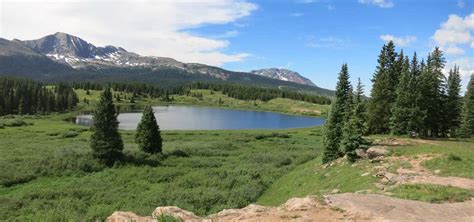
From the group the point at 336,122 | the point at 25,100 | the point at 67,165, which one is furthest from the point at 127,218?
the point at 25,100

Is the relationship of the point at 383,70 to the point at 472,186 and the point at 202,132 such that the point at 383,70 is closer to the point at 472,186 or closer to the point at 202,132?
the point at 472,186

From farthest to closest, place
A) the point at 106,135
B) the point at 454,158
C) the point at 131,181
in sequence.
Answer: the point at 106,135 < the point at 131,181 < the point at 454,158

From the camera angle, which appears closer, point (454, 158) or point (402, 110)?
point (454, 158)

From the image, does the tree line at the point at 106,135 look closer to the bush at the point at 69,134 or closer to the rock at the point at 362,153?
the rock at the point at 362,153

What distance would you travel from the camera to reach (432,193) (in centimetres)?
2195

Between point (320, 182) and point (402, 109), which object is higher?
point (402, 109)

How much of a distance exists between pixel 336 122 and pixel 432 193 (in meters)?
22.3

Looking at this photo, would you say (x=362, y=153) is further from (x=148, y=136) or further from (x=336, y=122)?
(x=148, y=136)

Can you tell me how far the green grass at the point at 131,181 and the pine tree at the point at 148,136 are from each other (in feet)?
6.12

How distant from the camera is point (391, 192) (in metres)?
23.4

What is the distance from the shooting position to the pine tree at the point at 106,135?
54938 millimetres

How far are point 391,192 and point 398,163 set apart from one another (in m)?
10.6

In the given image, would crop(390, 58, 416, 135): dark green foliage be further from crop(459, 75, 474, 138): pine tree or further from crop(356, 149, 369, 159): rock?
crop(459, 75, 474, 138): pine tree

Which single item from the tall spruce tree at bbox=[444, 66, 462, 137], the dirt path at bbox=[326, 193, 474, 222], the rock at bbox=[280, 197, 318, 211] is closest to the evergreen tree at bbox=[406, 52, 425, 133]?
the tall spruce tree at bbox=[444, 66, 462, 137]
